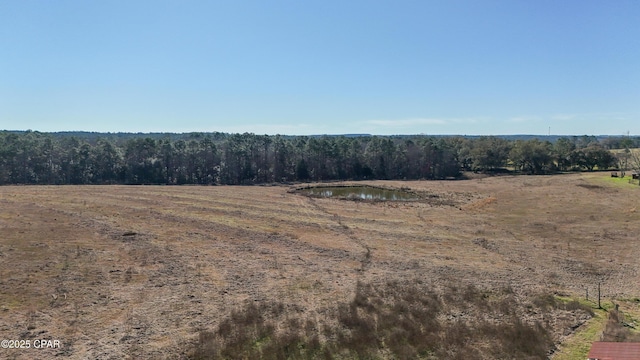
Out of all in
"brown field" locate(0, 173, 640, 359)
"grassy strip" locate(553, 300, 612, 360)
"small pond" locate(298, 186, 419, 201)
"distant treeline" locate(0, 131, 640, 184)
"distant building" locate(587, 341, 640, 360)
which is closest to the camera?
"distant building" locate(587, 341, 640, 360)

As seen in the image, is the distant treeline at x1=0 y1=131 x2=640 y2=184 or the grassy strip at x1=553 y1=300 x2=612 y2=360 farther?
the distant treeline at x1=0 y1=131 x2=640 y2=184

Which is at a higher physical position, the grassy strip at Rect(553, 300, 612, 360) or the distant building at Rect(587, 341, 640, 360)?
the distant building at Rect(587, 341, 640, 360)

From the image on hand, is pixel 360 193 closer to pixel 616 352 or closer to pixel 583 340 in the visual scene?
pixel 583 340

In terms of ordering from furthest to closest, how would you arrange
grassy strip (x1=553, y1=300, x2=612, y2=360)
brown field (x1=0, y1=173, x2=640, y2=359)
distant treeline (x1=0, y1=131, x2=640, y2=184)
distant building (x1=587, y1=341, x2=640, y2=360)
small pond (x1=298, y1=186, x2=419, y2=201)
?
1. distant treeline (x1=0, y1=131, x2=640, y2=184)
2. small pond (x1=298, y1=186, x2=419, y2=201)
3. brown field (x1=0, y1=173, x2=640, y2=359)
4. grassy strip (x1=553, y1=300, x2=612, y2=360)
5. distant building (x1=587, y1=341, x2=640, y2=360)

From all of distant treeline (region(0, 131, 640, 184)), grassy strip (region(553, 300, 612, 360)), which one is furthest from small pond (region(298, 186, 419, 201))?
grassy strip (region(553, 300, 612, 360))

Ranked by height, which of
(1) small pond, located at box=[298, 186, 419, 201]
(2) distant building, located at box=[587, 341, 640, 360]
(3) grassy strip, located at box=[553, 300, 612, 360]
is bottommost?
(3) grassy strip, located at box=[553, 300, 612, 360]

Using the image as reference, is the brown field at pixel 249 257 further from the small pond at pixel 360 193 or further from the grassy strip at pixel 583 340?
the small pond at pixel 360 193

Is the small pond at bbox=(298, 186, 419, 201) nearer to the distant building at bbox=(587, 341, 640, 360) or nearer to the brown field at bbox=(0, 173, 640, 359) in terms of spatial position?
the brown field at bbox=(0, 173, 640, 359)

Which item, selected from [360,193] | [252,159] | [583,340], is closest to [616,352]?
[583,340]
